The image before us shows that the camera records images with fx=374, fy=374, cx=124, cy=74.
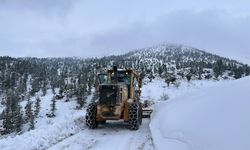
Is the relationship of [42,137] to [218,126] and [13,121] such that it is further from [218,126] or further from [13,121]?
[13,121]

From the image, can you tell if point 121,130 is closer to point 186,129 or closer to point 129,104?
point 129,104

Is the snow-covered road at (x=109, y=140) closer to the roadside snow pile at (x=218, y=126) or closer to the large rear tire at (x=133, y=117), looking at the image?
the large rear tire at (x=133, y=117)

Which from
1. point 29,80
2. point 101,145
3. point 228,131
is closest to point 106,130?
point 101,145

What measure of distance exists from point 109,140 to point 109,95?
337 centimetres

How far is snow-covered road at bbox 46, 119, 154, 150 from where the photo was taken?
12.0 metres

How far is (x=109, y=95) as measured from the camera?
1664 centimetres

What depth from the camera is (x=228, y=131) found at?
258 inches

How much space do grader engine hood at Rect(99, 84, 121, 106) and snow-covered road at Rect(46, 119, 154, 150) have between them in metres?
1.24

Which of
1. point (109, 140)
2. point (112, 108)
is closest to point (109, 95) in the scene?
point (112, 108)

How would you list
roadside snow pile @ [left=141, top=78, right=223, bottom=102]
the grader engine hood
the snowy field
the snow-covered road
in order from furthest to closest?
roadside snow pile @ [left=141, top=78, right=223, bottom=102] → the grader engine hood → the snow-covered road → the snowy field

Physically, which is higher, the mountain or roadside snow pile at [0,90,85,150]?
the mountain

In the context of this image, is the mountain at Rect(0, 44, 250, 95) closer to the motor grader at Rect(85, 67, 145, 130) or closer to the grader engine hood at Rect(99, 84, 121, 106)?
the motor grader at Rect(85, 67, 145, 130)

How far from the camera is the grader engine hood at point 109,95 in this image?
16609mm

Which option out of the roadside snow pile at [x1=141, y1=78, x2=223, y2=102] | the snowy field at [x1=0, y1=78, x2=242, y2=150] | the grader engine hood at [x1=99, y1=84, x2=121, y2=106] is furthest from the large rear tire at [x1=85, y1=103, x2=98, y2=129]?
the roadside snow pile at [x1=141, y1=78, x2=223, y2=102]
